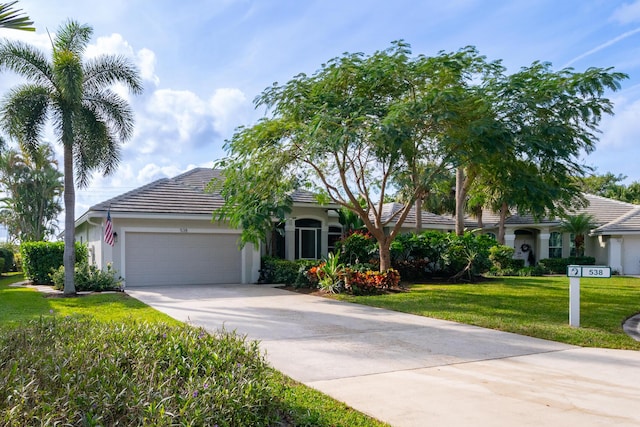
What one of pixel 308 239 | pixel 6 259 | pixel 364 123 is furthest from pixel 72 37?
pixel 6 259

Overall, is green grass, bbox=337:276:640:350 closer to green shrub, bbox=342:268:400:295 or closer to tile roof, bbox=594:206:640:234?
green shrub, bbox=342:268:400:295

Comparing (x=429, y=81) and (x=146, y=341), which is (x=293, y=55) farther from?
(x=146, y=341)

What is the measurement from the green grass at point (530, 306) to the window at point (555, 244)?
11.0m

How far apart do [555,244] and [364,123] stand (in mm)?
23121

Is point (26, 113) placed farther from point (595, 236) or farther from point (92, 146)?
point (595, 236)

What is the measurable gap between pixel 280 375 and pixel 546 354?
444cm

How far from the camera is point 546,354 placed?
8.05 m

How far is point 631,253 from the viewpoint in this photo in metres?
27.8

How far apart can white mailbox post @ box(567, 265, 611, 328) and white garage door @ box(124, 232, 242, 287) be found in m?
13.2

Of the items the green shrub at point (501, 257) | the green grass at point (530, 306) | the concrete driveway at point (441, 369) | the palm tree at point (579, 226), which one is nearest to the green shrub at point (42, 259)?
the concrete driveway at point (441, 369)

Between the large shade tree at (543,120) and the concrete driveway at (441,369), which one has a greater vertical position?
the large shade tree at (543,120)

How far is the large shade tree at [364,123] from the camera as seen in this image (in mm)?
12617

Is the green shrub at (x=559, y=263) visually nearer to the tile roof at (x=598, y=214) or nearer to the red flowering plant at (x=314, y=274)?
the tile roof at (x=598, y=214)

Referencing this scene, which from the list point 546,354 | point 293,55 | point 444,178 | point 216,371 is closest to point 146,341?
point 216,371
